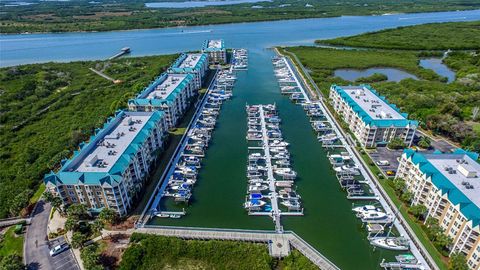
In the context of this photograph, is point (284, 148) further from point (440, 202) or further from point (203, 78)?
point (203, 78)

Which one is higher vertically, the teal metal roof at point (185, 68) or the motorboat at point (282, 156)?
the teal metal roof at point (185, 68)

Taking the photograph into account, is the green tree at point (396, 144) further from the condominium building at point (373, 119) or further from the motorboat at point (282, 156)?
the motorboat at point (282, 156)

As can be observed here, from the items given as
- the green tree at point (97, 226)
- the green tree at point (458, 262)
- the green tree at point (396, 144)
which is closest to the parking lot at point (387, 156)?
the green tree at point (396, 144)

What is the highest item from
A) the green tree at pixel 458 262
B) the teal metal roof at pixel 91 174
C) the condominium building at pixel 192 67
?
the condominium building at pixel 192 67

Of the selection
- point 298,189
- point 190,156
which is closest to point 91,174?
point 190,156

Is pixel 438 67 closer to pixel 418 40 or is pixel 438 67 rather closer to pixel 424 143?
pixel 418 40
